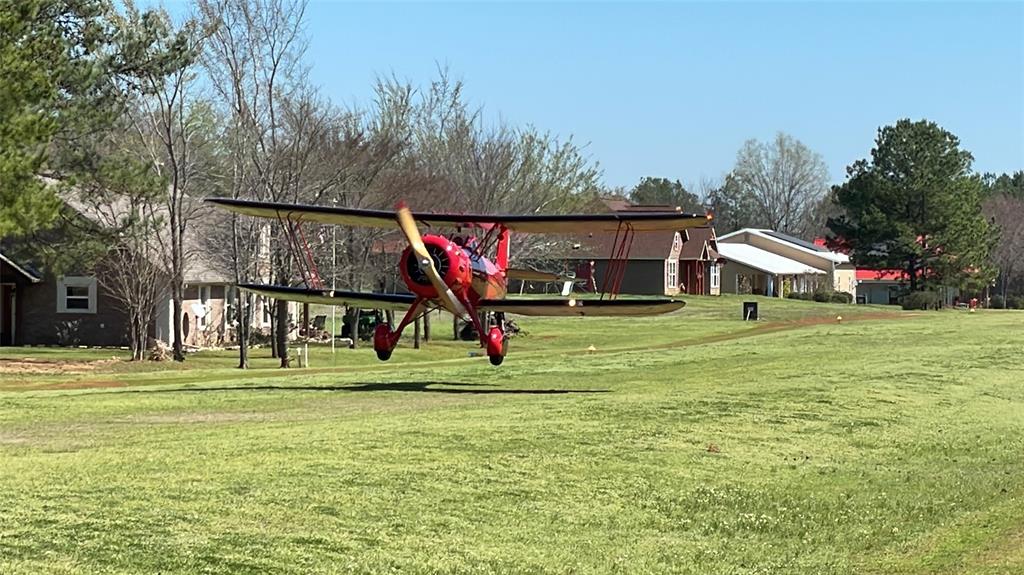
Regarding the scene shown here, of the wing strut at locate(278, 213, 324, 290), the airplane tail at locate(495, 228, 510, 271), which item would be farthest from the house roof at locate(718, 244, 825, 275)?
the wing strut at locate(278, 213, 324, 290)

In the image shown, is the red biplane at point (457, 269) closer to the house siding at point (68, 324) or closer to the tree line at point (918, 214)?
the house siding at point (68, 324)

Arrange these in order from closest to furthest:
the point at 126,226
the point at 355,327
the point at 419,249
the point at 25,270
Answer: the point at 419,249 → the point at 126,226 → the point at 25,270 → the point at 355,327

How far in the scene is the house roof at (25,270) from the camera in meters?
48.1

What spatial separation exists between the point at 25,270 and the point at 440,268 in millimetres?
26006

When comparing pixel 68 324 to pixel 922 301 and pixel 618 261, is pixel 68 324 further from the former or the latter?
pixel 922 301

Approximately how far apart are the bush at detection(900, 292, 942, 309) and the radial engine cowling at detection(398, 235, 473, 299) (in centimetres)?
6130

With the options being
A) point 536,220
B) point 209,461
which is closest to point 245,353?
point 536,220

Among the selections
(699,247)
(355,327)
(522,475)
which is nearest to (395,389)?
(522,475)

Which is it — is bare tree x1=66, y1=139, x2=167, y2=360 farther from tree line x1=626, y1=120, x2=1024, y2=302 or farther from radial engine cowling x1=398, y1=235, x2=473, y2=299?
tree line x1=626, y1=120, x2=1024, y2=302

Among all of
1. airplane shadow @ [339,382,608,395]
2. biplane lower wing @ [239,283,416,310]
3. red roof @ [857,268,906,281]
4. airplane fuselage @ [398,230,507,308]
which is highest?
red roof @ [857,268,906,281]

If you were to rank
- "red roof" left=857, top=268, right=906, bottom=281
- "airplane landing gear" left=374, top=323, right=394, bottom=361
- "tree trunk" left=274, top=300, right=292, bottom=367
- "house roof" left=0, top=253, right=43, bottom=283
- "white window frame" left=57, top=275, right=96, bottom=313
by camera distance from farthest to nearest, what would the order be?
"red roof" left=857, top=268, right=906, bottom=281 → "white window frame" left=57, top=275, right=96, bottom=313 → "house roof" left=0, top=253, right=43, bottom=283 → "tree trunk" left=274, top=300, right=292, bottom=367 → "airplane landing gear" left=374, top=323, right=394, bottom=361

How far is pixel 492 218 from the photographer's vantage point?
29672 mm

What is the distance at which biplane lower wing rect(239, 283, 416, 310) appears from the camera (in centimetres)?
3081

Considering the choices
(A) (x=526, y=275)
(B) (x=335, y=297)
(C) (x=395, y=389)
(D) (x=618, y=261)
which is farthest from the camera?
(A) (x=526, y=275)
